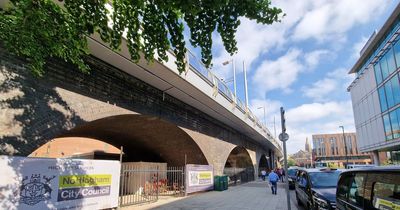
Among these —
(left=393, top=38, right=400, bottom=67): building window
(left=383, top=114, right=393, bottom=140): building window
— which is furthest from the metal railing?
(left=383, top=114, right=393, bottom=140): building window

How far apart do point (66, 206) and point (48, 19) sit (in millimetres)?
6465

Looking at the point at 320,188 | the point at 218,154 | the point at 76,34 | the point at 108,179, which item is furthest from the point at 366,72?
the point at 76,34

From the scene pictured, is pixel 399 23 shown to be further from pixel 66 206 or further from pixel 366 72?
pixel 66 206

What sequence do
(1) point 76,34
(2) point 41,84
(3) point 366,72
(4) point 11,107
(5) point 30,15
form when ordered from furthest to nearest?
(3) point 366,72 → (2) point 41,84 → (4) point 11,107 → (1) point 76,34 → (5) point 30,15

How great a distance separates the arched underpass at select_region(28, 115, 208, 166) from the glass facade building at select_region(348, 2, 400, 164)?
2161 cm

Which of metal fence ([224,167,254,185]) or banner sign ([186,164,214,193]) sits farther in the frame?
metal fence ([224,167,254,185])

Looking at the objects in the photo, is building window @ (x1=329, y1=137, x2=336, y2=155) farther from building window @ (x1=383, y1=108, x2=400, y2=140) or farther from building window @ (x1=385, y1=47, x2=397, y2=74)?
building window @ (x1=385, y1=47, x2=397, y2=74)

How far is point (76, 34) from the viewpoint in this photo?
5535mm

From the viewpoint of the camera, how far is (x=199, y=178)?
1850 centimetres

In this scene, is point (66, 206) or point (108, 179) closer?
point (66, 206)

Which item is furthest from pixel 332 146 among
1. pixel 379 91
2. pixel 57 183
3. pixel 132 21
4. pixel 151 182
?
pixel 132 21

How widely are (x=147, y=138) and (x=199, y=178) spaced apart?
4369mm

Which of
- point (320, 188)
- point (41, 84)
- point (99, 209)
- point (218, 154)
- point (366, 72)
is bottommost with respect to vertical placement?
point (99, 209)

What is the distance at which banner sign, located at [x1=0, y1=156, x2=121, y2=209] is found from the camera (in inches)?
295
